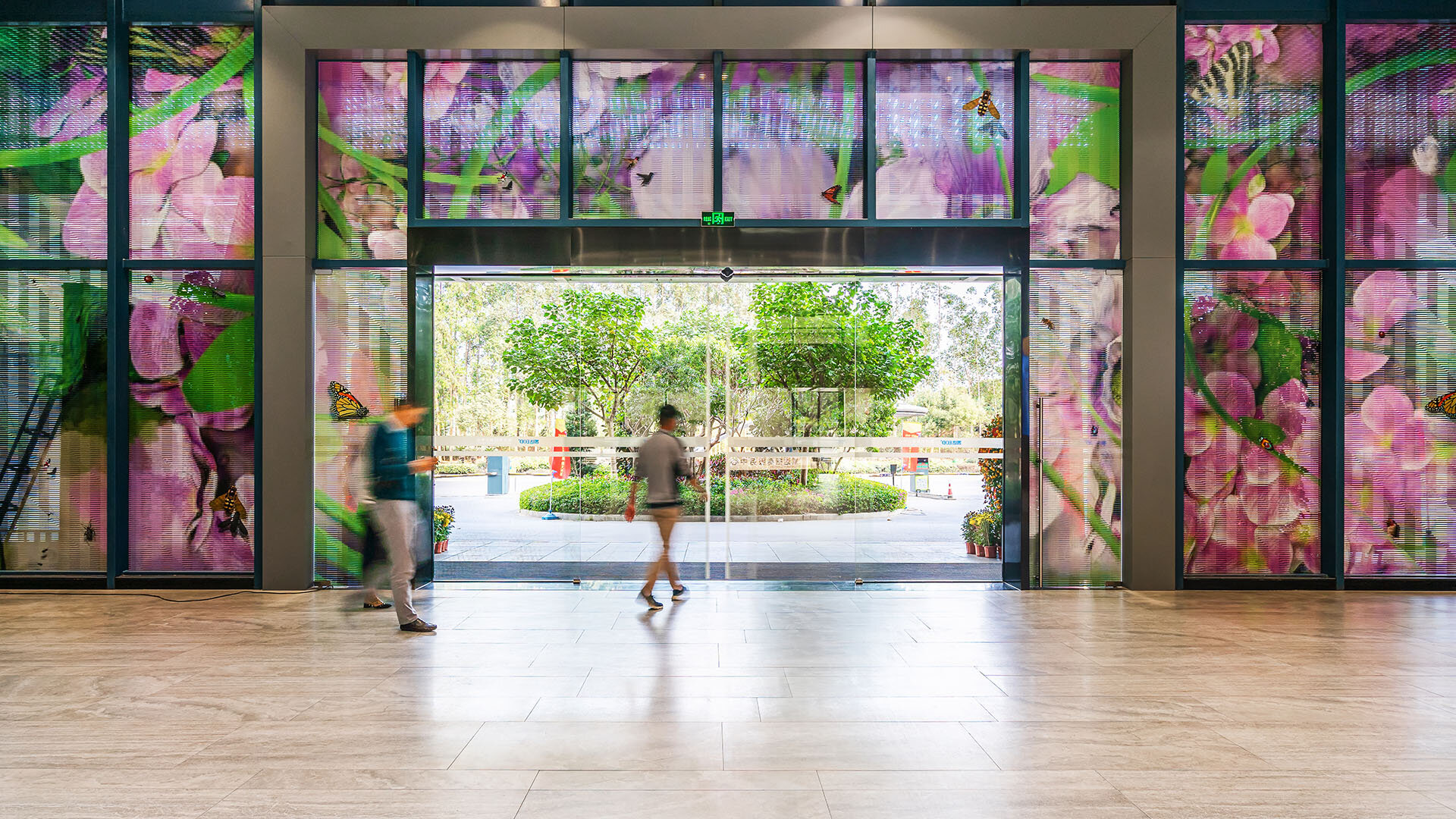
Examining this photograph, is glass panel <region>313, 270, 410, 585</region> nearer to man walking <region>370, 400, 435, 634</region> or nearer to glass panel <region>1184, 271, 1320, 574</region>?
man walking <region>370, 400, 435, 634</region>

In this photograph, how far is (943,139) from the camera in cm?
845

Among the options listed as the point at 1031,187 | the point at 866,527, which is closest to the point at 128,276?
the point at 866,527

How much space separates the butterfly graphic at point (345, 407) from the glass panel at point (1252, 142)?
8.56m

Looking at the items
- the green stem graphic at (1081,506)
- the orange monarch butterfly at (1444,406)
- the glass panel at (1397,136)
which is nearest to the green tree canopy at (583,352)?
the green stem graphic at (1081,506)

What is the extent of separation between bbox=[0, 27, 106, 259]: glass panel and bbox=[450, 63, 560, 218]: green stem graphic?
3.60 m

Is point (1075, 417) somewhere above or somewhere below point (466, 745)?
above

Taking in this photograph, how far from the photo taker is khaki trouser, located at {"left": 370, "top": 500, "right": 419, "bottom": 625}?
6719 millimetres

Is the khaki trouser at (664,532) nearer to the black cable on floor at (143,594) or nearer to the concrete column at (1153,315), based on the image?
the black cable on floor at (143,594)

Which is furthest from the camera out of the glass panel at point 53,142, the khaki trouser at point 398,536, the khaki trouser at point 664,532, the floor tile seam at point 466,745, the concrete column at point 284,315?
the glass panel at point 53,142

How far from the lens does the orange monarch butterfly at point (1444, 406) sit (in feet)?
27.1

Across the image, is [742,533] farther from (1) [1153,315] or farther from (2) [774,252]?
(1) [1153,315]

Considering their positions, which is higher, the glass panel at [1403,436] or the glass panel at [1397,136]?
the glass panel at [1397,136]

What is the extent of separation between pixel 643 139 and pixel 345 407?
4.09m

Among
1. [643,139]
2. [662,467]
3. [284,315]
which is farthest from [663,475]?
[284,315]
